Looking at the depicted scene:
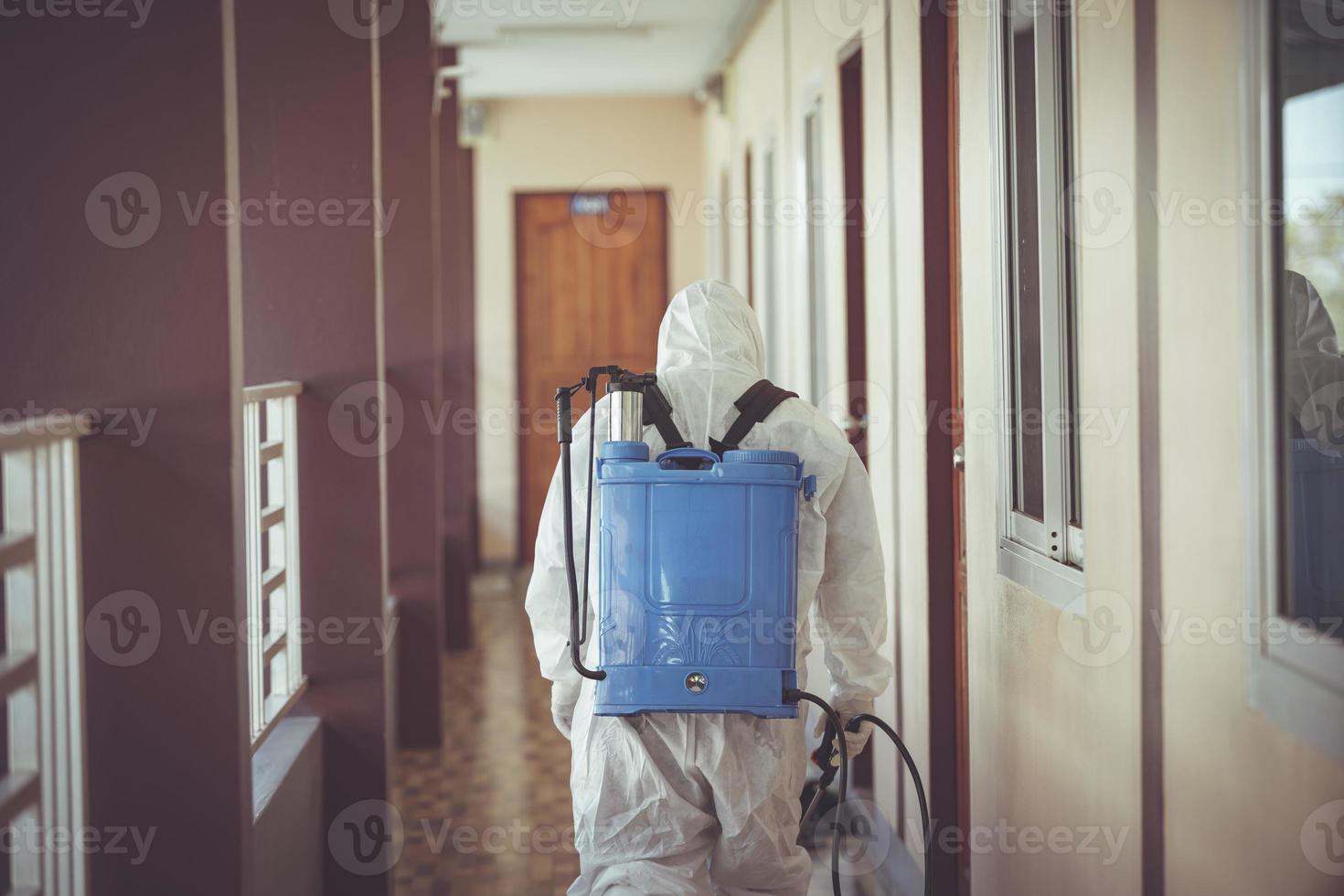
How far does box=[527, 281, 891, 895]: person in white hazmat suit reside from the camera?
6.15 ft

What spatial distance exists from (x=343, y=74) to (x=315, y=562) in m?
1.28

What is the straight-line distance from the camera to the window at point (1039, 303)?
1.99m

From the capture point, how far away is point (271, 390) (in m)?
2.66

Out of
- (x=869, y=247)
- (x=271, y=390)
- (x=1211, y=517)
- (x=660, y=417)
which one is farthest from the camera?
(x=869, y=247)

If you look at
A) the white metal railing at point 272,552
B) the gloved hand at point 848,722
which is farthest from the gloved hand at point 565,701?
the white metal railing at point 272,552

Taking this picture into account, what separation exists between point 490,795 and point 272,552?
128cm

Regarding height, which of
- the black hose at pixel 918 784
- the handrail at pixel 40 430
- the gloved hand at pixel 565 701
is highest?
the handrail at pixel 40 430

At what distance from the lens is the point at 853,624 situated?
79.5 inches

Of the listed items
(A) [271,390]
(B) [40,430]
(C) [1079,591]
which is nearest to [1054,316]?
(C) [1079,591]

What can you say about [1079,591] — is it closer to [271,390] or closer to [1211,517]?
[1211,517]

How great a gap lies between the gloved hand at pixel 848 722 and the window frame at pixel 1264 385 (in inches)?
32.7

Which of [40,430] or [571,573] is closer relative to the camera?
[40,430]

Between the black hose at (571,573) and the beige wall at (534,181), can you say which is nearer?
the black hose at (571,573)

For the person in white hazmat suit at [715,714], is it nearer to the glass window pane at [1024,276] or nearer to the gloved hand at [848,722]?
the gloved hand at [848,722]
